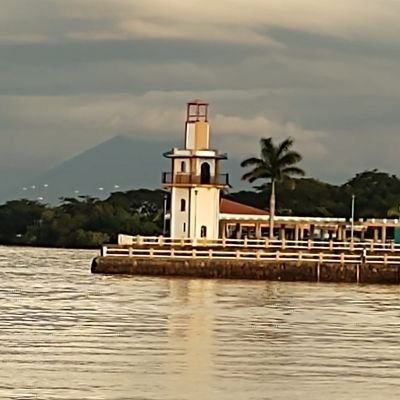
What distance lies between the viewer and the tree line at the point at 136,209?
14462cm

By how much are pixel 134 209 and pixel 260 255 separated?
106320 mm

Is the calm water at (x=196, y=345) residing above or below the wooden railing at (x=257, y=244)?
below

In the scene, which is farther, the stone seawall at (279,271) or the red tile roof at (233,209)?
the red tile roof at (233,209)

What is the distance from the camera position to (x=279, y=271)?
6625cm

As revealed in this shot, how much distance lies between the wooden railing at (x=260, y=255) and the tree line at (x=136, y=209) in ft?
199

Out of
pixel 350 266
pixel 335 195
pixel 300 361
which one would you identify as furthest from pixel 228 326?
pixel 335 195

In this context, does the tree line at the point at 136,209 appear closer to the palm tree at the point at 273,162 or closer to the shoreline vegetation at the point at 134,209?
the shoreline vegetation at the point at 134,209

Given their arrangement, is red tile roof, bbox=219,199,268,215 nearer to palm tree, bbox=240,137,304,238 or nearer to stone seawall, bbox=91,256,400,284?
palm tree, bbox=240,137,304,238

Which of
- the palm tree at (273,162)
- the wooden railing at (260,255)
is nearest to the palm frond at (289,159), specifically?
the palm tree at (273,162)

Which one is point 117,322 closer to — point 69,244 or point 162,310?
point 162,310

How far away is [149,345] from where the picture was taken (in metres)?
29.3

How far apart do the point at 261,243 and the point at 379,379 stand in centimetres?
5021

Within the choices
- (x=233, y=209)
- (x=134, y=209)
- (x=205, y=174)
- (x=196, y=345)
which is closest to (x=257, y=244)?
(x=205, y=174)

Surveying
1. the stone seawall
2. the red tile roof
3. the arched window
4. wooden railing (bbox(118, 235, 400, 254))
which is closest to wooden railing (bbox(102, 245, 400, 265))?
the stone seawall
